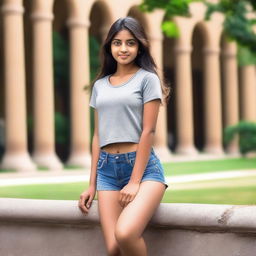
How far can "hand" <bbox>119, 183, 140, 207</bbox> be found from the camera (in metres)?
4.67

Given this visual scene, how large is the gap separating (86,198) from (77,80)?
17.6 m

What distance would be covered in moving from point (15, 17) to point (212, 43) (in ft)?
41.8

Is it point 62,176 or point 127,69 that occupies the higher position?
point 127,69

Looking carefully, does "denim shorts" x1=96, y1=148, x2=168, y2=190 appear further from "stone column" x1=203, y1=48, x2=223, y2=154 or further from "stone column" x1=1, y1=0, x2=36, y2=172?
"stone column" x1=203, y1=48, x2=223, y2=154

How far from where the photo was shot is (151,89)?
4770 millimetres

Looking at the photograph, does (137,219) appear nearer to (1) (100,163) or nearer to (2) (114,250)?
(2) (114,250)

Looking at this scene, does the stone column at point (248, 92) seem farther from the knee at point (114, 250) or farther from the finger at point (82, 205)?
the knee at point (114, 250)

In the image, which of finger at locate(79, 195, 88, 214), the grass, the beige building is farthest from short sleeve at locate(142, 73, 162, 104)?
the beige building

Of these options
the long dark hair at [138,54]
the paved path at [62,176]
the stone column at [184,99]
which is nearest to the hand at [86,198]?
the long dark hair at [138,54]

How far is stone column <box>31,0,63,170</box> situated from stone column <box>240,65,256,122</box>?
14361 mm

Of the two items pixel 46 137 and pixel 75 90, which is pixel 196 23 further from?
pixel 46 137

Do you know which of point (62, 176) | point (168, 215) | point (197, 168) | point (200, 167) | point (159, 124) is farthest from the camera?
point (159, 124)

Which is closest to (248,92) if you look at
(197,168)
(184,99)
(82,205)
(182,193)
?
(184,99)

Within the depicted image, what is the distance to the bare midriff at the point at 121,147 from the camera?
4.84 meters
